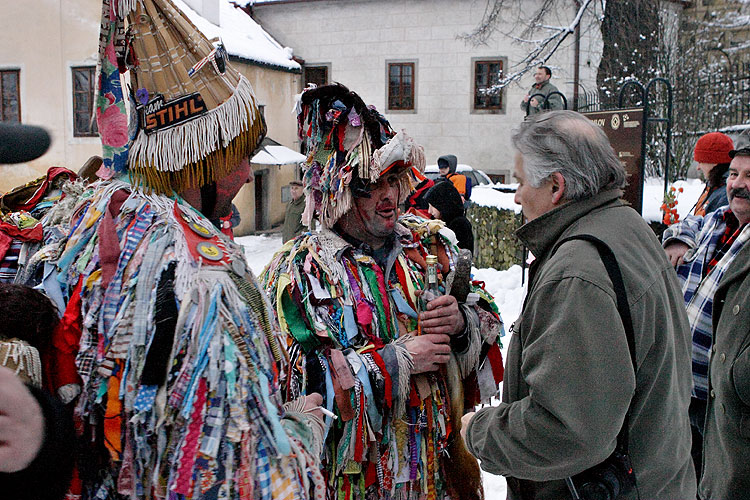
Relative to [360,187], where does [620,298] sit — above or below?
below

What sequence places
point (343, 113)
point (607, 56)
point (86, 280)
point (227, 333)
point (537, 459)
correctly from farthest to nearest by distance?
point (607, 56), point (343, 113), point (537, 459), point (86, 280), point (227, 333)

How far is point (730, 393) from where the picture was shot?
2.44 metres

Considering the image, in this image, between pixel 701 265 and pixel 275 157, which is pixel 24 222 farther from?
pixel 275 157

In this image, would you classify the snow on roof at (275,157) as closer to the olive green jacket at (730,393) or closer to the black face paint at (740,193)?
the black face paint at (740,193)

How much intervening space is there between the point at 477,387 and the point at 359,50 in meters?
18.4

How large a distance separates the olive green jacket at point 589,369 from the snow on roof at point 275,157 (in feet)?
44.8

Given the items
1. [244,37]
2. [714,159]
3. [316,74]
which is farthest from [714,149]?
[316,74]

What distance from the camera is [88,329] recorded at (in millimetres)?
1467

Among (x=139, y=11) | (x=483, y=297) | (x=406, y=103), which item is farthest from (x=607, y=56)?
(x=139, y=11)

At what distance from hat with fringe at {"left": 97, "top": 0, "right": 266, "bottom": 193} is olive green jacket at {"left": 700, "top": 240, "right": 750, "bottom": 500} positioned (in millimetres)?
2040

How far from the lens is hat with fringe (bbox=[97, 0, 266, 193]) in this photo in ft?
5.27

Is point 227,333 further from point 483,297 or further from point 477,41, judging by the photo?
point 477,41

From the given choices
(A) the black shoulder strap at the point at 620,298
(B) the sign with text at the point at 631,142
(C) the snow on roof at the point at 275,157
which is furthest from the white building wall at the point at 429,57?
(A) the black shoulder strap at the point at 620,298

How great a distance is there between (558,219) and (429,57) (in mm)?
18267
